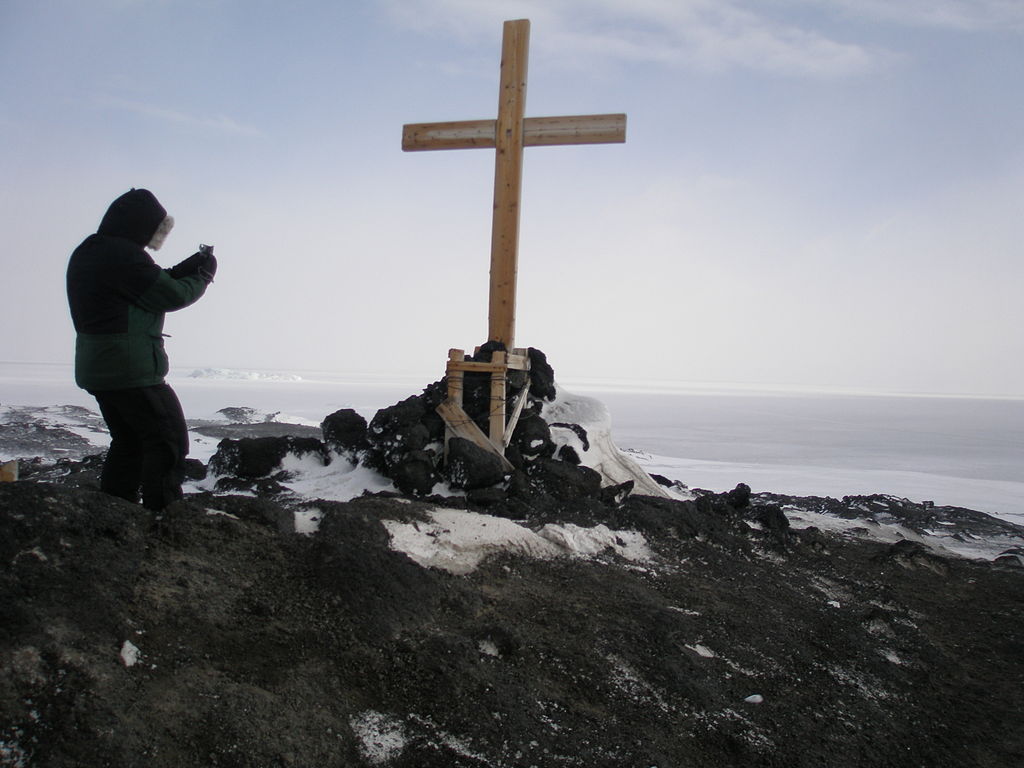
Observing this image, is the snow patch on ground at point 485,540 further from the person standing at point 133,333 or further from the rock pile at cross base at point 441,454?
the person standing at point 133,333

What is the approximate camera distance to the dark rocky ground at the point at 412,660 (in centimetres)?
215

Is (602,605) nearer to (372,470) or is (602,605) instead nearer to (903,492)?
(372,470)

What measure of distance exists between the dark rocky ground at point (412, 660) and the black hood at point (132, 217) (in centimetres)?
126

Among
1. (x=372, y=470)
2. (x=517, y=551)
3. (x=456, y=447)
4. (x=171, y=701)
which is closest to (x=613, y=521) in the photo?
(x=517, y=551)

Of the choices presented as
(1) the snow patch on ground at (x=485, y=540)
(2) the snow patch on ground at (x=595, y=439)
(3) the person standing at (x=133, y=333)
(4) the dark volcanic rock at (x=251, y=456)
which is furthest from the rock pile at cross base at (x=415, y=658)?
(2) the snow patch on ground at (x=595, y=439)

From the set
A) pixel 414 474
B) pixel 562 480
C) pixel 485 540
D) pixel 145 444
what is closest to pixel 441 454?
pixel 414 474

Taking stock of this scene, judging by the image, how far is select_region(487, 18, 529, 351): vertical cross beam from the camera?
6.57 meters

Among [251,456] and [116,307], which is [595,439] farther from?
[116,307]

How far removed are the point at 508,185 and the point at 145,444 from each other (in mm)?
4344

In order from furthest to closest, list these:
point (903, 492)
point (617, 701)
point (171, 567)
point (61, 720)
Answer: point (903, 492) < point (171, 567) < point (617, 701) < point (61, 720)

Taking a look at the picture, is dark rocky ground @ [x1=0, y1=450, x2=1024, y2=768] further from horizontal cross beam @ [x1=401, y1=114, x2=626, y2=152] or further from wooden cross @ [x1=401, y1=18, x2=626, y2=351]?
horizontal cross beam @ [x1=401, y1=114, x2=626, y2=152]

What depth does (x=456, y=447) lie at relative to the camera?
5.79 m

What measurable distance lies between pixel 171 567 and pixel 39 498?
0.58 metres

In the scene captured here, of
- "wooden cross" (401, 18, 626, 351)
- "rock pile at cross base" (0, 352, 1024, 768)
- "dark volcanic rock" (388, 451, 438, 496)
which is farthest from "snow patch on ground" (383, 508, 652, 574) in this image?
"wooden cross" (401, 18, 626, 351)
